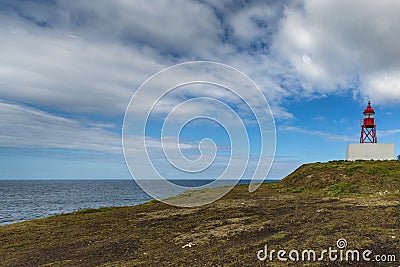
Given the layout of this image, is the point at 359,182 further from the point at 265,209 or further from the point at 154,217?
the point at 154,217

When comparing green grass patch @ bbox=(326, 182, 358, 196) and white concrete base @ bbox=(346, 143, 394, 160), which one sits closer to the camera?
green grass patch @ bbox=(326, 182, 358, 196)

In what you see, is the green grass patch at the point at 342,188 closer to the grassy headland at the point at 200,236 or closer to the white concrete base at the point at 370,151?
the grassy headland at the point at 200,236

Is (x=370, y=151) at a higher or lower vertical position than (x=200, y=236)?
higher

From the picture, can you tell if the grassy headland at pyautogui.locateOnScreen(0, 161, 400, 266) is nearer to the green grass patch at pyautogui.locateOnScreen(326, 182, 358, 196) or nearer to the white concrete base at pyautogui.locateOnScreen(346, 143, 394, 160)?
the green grass patch at pyautogui.locateOnScreen(326, 182, 358, 196)

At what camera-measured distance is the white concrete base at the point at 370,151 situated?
151 ft

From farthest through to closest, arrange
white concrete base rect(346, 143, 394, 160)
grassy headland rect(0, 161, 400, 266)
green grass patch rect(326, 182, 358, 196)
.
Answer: white concrete base rect(346, 143, 394, 160)
green grass patch rect(326, 182, 358, 196)
grassy headland rect(0, 161, 400, 266)

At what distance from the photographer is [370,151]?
4672 centimetres

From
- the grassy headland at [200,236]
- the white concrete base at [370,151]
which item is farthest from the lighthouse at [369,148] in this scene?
the grassy headland at [200,236]

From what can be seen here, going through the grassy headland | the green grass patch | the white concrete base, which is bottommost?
the grassy headland

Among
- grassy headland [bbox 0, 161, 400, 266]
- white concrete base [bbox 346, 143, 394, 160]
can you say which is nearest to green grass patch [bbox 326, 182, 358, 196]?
grassy headland [bbox 0, 161, 400, 266]

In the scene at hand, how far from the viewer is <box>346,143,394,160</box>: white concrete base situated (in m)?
46.0

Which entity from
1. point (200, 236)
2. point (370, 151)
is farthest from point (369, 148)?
point (200, 236)

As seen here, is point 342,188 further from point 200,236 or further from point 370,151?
point 200,236

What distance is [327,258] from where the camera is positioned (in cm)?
1011
